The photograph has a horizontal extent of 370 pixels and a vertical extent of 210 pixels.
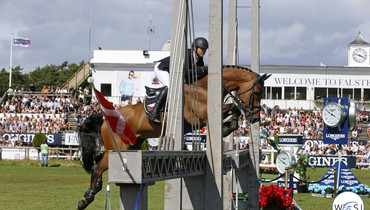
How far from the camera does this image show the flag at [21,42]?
5322 centimetres

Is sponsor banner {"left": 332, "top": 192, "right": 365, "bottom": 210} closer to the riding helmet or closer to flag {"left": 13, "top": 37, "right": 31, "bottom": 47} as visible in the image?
the riding helmet

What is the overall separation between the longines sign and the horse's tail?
1600 inches

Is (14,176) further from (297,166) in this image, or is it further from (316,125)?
(316,125)

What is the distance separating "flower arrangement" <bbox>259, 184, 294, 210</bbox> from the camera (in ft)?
39.5

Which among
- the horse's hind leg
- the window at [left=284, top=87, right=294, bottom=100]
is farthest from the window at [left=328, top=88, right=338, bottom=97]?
the horse's hind leg

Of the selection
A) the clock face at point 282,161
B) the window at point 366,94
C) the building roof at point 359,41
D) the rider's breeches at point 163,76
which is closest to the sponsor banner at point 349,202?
the rider's breeches at point 163,76

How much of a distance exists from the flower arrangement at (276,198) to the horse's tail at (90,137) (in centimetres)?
356

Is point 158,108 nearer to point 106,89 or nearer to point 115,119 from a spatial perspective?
point 115,119

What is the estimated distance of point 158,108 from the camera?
983 centimetres

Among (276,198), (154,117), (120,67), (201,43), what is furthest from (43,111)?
(201,43)

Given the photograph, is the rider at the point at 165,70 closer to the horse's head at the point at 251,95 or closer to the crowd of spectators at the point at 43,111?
the horse's head at the point at 251,95

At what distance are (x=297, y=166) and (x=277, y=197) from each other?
7.79m

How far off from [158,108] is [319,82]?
42621 mm

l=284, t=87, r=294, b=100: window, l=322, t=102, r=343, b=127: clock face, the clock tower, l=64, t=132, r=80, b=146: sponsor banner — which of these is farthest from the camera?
the clock tower
